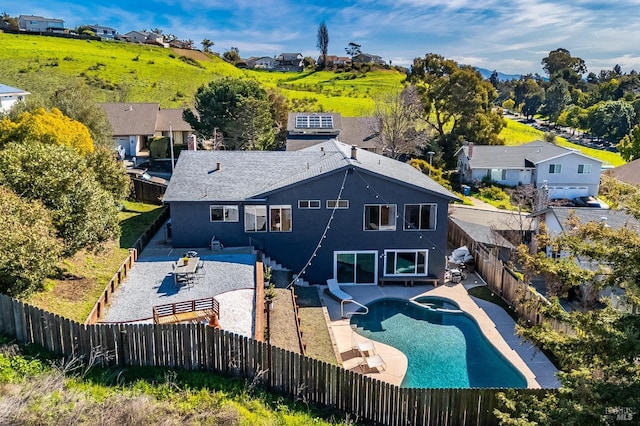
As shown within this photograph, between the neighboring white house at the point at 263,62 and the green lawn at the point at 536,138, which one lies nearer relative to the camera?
the green lawn at the point at 536,138

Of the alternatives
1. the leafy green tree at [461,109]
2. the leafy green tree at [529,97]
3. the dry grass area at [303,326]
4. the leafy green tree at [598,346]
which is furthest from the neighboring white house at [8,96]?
the leafy green tree at [529,97]

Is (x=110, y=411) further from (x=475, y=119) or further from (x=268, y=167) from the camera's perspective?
(x=475, y=119)

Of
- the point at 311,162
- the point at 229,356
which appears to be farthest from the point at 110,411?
the point at 311,162

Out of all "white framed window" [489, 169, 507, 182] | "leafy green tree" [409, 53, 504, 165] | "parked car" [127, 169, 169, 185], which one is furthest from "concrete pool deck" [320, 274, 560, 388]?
"leafy green tree" [409, 53, 504, 165]

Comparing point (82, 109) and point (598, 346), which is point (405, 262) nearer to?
point (598, 346)

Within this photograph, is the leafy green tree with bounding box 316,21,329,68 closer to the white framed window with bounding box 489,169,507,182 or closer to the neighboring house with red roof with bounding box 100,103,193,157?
the neighboring house with red roof with bounding box 100,103,193,157

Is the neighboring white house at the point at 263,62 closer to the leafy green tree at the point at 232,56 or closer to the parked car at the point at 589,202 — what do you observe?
the leafy green tree at the point at 232,56

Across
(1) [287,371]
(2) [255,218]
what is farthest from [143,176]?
(1) [287,371]
